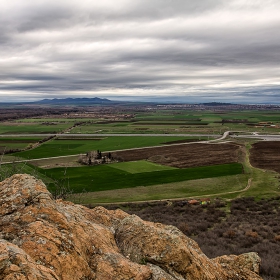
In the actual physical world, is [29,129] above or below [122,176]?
above

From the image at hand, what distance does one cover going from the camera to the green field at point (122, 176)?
46.7 meters

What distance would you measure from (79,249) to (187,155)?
68.2 meters

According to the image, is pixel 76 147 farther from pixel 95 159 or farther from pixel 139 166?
pixel 139 166

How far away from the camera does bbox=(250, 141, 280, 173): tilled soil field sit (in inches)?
2292

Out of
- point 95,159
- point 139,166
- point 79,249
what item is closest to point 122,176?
point 139,166

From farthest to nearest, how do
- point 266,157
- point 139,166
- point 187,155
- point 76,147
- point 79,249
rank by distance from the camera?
point 76,147 < point 187,155 < point 266,157 < point 139,166 < point 79,249

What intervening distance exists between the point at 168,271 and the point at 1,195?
Answer: 556 cm

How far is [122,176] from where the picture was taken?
52.8m

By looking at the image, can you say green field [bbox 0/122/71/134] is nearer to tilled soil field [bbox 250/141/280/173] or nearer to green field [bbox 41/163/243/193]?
green field [bbox 41/163/243/193]

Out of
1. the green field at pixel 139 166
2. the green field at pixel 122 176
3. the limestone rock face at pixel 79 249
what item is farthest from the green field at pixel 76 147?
the limestone rock face at pixel 79 249

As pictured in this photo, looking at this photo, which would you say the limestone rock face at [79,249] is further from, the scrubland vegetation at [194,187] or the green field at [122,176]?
the green field at [122,176]

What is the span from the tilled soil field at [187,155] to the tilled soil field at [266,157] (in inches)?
150

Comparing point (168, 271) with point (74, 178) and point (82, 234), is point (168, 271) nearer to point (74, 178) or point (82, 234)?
point (82, 234)

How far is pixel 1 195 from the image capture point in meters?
8.27
